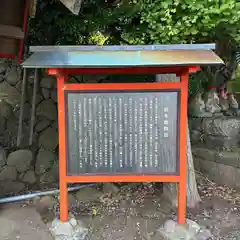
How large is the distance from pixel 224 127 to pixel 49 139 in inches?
122

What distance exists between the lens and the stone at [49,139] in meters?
5.92

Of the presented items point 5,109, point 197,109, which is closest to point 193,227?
point 197,109

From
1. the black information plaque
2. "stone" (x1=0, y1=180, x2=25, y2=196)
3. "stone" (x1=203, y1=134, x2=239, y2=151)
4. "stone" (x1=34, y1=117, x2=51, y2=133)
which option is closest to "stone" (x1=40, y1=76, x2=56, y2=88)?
"stone" (x1=34, y1=117, x2=51, y2=133)

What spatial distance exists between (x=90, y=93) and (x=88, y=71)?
456 millimetres

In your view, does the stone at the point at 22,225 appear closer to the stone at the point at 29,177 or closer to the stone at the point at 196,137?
the stone at the point at 29,177

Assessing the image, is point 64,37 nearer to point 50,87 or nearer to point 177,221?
point 50,87

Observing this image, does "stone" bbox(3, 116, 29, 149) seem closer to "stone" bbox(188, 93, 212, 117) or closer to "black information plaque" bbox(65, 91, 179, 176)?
"black information plaque" bbox(65, 91, 179, 176)

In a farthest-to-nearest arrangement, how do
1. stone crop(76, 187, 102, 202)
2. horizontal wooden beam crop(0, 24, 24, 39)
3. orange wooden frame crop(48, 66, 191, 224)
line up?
stone crop(76, 187, 102, 202) → horizontal wooden beam crop(0, 24, 24, 39) → orange wooden frame crop(48, 66, 191, 224)

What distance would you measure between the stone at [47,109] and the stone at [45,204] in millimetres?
1574

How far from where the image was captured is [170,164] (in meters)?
3.79

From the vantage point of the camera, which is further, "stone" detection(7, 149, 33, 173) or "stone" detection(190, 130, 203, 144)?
"stone" detection(190, 130, 203, 144)

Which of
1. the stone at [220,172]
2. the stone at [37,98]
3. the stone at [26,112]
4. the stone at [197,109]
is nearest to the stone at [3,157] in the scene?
the stone at [26,112]

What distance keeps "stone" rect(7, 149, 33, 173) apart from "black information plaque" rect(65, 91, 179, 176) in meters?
2.24

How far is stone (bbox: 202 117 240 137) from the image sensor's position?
19.4 feet
